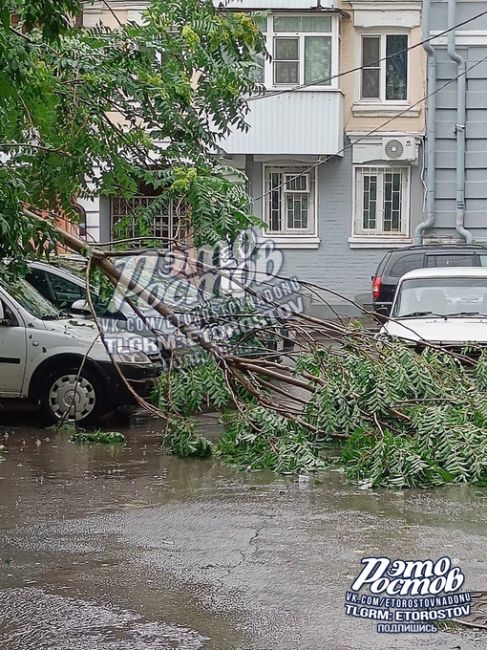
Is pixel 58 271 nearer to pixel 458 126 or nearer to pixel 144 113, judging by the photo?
pixel 144 113

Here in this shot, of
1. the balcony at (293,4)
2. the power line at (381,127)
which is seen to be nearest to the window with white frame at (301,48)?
the balcony at (293,4)

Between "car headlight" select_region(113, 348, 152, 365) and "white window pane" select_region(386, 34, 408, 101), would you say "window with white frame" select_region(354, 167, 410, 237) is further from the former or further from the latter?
"car headlight" select_region(113, 348, 152, 365)

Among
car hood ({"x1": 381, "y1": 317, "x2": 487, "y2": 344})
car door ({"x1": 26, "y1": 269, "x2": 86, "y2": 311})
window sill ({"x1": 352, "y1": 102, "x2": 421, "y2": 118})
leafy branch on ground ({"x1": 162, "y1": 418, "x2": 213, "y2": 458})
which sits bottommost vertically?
leafy branch on ground ({"x1": 162, "y1": 418, "x2": 213, "y2": 458})

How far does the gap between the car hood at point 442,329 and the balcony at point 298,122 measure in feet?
37.9

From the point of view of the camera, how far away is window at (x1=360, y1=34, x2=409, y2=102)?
25.1 meters

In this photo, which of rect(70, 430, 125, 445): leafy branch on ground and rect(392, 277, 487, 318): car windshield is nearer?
rect(70, 430, 125, 445): leafy branch on ground

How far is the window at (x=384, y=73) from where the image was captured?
25.1 metres

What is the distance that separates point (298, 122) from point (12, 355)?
1374 centimetres

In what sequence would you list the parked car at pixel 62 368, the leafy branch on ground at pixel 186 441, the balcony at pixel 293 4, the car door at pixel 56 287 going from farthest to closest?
the balcony at pixel 293 4 → the car door at pixel 56 287 → the parked car at pixel 62 368 → the leafy branch on ground at pixel 186 441

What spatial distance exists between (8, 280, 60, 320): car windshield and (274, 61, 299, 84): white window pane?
13582 mm

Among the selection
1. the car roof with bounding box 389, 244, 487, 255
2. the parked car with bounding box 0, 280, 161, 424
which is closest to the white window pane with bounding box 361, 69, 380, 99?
the car roof with bounding box 389, 244, 487, 255

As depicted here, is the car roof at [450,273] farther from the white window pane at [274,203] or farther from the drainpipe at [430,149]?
the white window pane at [274,203]

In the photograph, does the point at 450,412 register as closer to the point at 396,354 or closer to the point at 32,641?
the point at 396,354

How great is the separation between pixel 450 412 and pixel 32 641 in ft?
17.3
